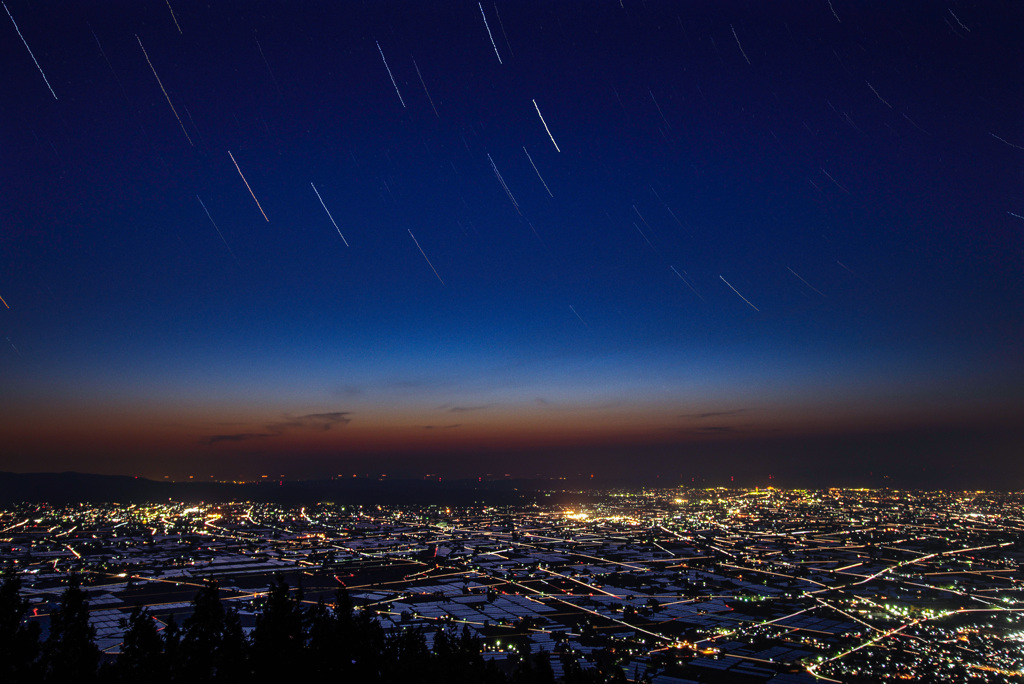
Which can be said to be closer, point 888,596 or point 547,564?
point 888,596

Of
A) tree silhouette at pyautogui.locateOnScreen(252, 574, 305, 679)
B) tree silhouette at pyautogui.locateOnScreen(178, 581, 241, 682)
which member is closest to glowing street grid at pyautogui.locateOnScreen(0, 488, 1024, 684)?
tree silhouette at pyautogui.locateOnScreen(252, 574, 305, 679)

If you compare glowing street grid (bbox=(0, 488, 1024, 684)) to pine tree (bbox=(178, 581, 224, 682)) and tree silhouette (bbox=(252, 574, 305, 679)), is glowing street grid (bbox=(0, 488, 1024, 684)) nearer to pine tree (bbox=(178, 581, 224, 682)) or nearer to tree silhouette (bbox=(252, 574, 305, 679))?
tree silhouette (bbox=(252, 574, 305, 679))

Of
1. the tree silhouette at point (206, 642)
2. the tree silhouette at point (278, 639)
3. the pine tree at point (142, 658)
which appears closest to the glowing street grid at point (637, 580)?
the tree silhouette at point (278, 639)

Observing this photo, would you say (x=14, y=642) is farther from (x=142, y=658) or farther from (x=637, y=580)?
(x=637, y=580)

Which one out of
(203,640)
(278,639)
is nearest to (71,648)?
(203,640)

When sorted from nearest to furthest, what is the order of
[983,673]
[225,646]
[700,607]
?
[225,646]
[983,673]
[700,607]

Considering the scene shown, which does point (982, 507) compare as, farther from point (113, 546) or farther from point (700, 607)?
point (113, 546)

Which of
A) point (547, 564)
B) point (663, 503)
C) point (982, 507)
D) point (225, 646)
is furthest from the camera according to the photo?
point (663, 503)

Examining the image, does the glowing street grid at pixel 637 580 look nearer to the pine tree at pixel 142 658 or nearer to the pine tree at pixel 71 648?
the pine tree at pixel 142 658

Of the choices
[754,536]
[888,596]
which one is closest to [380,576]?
[888,596]
